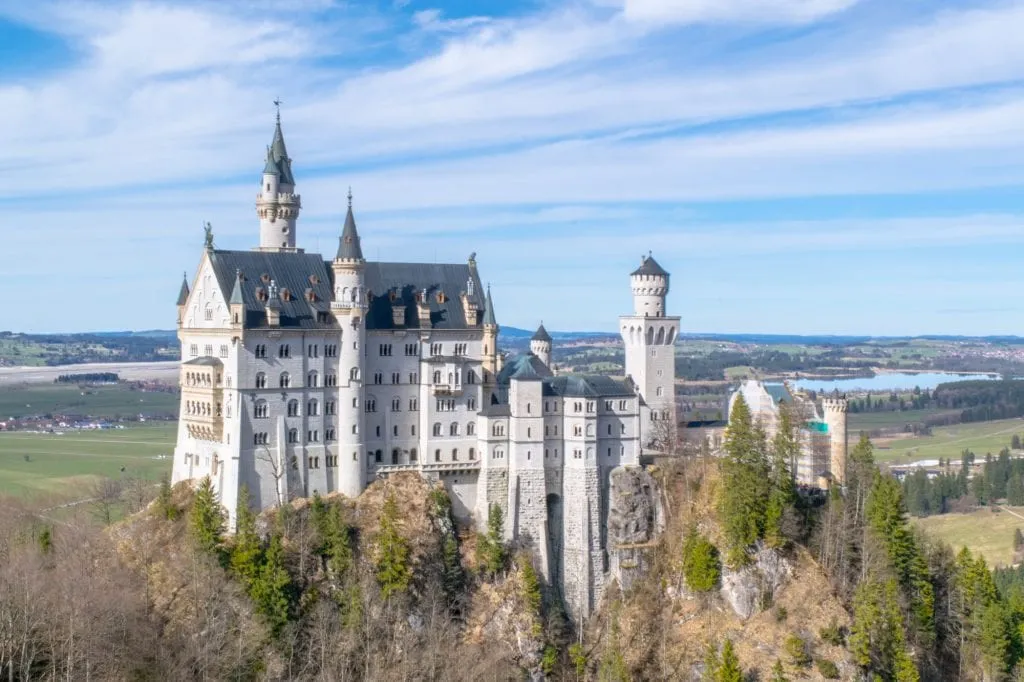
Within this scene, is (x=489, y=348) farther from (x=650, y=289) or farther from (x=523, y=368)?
(x=650, y=289)

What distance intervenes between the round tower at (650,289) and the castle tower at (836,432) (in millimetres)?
16252

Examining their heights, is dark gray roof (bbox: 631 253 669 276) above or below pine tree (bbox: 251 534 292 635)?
above

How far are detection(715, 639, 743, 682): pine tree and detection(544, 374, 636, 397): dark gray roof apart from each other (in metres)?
23.4

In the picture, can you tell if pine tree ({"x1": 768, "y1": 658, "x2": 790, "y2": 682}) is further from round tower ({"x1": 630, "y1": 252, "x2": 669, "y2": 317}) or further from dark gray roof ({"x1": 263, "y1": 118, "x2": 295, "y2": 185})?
dark gray roof ({"x1": 263, "y1": 118, "x2": 295, "y2": 185})

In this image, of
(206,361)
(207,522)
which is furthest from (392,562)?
(206,361)

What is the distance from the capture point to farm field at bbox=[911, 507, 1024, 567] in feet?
496

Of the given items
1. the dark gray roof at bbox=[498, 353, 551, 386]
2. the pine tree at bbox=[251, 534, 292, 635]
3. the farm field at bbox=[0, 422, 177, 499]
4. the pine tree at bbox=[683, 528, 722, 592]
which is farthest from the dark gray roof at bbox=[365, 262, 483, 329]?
the farm field at bbox=[0, 422, 177, 499]

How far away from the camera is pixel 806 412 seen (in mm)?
104562

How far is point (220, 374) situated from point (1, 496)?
5013 cm

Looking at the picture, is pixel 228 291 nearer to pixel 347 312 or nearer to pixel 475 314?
pixel 347 312

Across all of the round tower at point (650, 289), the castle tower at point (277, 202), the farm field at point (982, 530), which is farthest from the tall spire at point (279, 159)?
the farm field at point (982, 530)

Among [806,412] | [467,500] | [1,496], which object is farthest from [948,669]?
[1,496]

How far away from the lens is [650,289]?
10406 centimetres

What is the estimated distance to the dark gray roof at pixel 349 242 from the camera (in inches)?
3622
